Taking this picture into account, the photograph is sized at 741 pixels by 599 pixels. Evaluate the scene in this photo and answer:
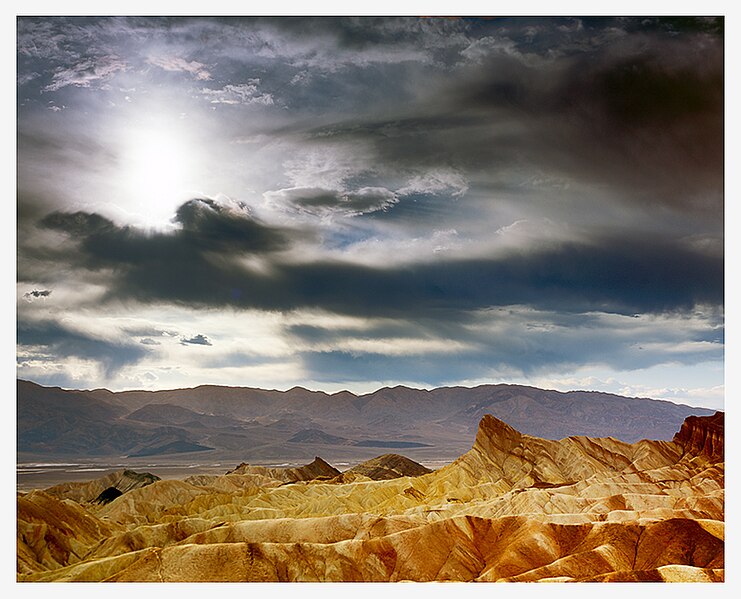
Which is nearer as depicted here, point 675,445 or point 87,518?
point 87,518

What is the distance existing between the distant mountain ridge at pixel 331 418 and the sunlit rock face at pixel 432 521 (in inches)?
12.6

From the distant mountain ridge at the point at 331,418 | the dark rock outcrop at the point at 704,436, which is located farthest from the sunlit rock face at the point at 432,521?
the distant mountain ridge at the point at 331,418

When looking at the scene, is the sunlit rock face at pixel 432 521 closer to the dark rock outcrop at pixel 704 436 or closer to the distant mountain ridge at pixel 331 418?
the dark rock outcrop at pixel 704 436

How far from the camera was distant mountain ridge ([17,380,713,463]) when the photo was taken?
14352 millimetres

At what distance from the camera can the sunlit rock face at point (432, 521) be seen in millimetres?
12859

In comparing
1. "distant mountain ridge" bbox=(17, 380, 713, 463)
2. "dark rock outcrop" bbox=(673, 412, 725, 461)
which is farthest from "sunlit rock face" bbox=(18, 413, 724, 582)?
"distant mountain ridge" bbox=(17, 380, 713, 463)

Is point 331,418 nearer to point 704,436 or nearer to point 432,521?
point 432,521

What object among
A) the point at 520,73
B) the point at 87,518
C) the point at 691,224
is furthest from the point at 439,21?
the point at 87,518

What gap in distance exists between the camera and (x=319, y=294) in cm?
1474

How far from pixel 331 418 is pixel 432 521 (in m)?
2.73

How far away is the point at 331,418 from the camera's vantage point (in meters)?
14.8

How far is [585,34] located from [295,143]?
565 cm

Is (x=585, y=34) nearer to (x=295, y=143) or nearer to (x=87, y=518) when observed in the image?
(x=295, y=143)

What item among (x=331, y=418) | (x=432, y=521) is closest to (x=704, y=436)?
(x=432, y=521)
